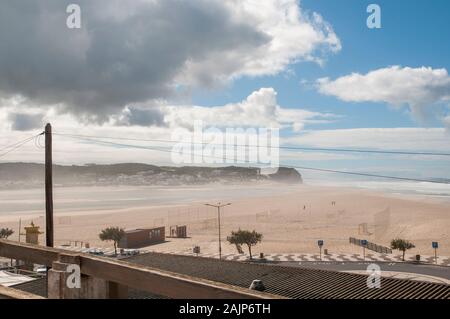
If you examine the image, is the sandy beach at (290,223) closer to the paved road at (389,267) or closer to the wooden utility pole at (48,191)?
the paved road at (389,267)

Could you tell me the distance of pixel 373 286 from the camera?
575 inches

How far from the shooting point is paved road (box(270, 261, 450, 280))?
32.2 m

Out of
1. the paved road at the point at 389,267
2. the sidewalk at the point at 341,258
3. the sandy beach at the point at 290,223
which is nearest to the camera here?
the paved road at the point at 389,267

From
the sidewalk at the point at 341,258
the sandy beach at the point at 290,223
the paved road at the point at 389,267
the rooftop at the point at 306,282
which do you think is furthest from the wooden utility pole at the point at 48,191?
the sandy beach at the point at 290,223

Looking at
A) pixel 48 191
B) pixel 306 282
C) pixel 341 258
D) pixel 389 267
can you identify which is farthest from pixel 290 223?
pixel 48 191

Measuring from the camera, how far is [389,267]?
34.6 m

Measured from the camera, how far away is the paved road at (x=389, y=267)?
32.2 m

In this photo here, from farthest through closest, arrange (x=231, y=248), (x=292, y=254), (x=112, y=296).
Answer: (x=231, y=248) → (x=292, y=254) → (x=112, y=296)

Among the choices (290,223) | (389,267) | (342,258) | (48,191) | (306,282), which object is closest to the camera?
(48,191)

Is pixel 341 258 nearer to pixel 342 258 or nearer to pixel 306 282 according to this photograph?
pixel 342 258

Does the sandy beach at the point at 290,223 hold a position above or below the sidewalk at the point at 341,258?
below
